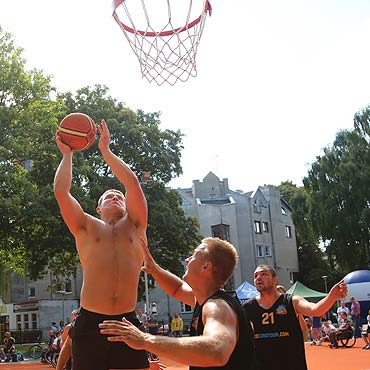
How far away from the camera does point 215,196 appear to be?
168 feet

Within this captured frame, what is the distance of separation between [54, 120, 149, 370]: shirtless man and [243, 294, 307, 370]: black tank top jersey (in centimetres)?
143

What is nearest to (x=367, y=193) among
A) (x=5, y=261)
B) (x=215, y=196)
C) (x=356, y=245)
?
(x=356, y=245)

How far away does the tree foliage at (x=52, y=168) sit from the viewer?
2452cm

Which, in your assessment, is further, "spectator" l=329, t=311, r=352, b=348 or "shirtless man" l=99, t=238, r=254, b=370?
"spectator" l=329, t=311, r=352, b=348

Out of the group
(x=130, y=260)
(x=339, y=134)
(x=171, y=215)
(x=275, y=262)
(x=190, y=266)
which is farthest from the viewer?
(x=275, y=262)

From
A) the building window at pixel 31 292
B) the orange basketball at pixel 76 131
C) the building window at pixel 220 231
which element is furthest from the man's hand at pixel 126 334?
the building window at pixel 31 292

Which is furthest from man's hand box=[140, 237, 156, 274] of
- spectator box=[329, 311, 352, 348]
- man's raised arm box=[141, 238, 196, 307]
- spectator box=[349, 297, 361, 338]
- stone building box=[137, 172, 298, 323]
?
stone building box=[137, 172, 298, 323]

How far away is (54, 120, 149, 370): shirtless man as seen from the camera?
13.7 feet

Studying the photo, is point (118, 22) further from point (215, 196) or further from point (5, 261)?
point (215, 196)

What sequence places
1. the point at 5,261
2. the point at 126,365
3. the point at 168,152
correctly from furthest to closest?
the point at 168,152 < the point at 5,261 < the point at 126,365

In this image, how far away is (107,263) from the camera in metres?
4.43

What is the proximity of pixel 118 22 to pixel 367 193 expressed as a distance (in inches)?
1210

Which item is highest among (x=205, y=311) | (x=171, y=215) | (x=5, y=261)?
(x=171, y=215)

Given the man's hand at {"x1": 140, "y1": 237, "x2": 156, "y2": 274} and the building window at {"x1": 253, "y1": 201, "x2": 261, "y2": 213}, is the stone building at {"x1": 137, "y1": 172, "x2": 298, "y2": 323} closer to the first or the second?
the building window at {"x1": 253, "y1": 201, "x2": 261, "y2": 213}
